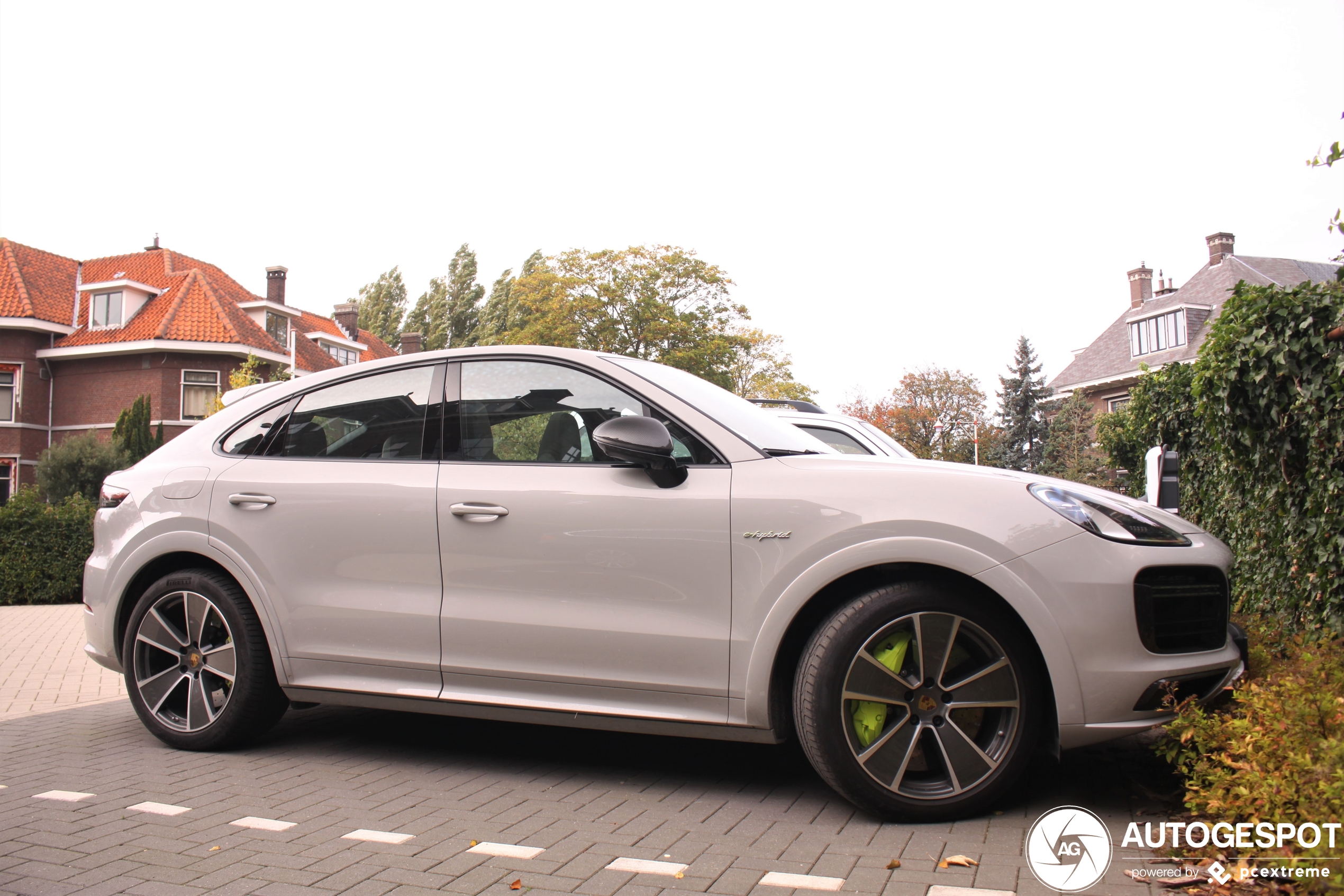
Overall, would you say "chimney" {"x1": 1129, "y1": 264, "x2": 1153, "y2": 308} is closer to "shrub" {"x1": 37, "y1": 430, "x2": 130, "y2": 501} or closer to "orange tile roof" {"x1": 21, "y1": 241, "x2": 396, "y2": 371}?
"orange tile roof" {"x1": 21, "y1": 241, "x2": 396, "y2": 371}

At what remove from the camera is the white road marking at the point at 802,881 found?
2.83 m

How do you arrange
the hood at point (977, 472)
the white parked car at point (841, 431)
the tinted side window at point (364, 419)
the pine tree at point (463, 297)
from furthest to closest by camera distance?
1. the pine tree at point (463, 297)
2. the white parked car at point (841, 431)
3. the tinted side window at point (364, 419)
4. the hood at point (977, 472)

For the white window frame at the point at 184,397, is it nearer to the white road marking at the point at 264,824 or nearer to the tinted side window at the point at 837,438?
the tinted side window at the point at 837,438

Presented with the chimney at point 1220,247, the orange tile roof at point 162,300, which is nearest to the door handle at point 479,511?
the orange tile roof at point 162,300

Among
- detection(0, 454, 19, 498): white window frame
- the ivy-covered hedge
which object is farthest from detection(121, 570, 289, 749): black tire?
detection(0, 454, 19, 498): white window frame

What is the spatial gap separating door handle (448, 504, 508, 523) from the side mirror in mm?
531

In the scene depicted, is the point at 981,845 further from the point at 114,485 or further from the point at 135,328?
the point at 135,328

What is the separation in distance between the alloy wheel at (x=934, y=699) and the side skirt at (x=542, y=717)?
→ 388mm

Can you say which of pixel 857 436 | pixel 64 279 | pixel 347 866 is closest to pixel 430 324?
pixel 64 279

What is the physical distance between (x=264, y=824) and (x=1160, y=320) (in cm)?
5050

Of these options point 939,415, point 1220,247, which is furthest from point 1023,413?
point 1220,247

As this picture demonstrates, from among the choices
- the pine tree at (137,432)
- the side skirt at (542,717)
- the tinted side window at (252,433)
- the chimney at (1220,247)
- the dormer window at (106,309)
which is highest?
the chimney at (1220,247)

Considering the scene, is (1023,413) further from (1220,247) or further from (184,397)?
(184,397)

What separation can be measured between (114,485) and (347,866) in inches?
107
